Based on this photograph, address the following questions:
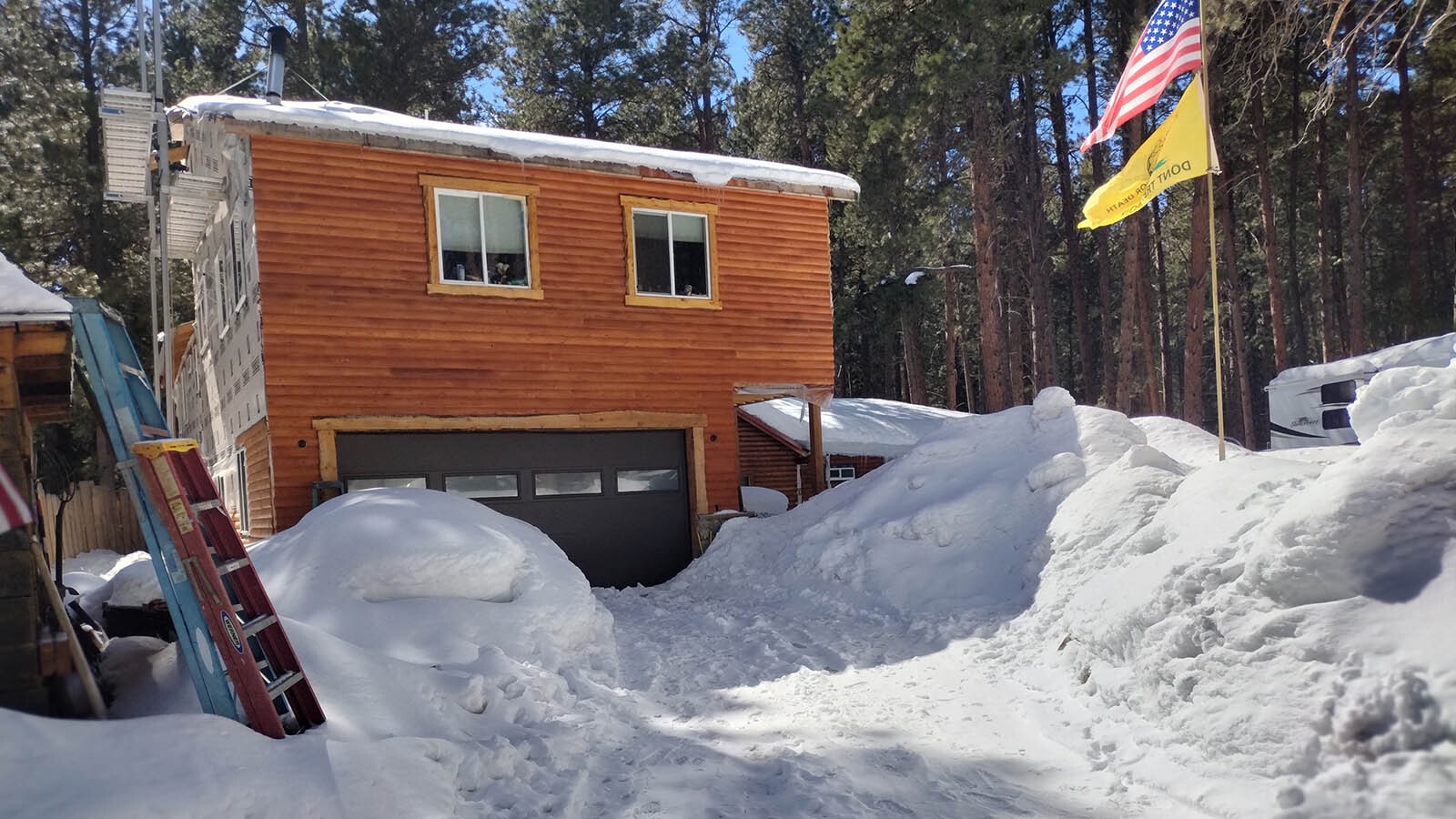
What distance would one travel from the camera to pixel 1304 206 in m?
29.5

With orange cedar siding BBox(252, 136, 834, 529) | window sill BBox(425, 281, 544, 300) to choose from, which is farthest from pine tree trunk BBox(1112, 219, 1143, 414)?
window sill BBox(425, 281, 544, 300)

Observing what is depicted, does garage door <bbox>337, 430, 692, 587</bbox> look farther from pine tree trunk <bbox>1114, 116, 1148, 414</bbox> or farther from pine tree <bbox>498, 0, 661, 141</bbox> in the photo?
pine tree <bbox>498, 0, 661, 141</bbox>

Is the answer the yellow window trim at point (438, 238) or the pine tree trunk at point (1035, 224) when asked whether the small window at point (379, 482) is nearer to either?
the yellow window trim at point (438, 238)

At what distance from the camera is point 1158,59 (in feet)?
30.4

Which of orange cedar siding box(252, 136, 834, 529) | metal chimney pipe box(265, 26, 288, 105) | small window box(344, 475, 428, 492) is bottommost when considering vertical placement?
small window box(344, 475, 428, 492)

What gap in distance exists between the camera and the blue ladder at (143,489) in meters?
4.27

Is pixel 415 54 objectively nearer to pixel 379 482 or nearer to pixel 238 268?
pixel 238 268

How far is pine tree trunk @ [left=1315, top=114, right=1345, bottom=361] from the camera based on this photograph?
2400cm

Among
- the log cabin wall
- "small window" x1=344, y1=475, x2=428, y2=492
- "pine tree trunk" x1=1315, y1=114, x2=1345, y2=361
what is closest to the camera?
"small window" x1=344, y1=475, x2=428, y2=492

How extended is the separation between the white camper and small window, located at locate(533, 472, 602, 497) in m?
12.5

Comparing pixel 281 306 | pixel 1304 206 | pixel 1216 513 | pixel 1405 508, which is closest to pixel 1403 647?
pixel 1405 508

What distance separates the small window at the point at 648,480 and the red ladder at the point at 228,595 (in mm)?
8255

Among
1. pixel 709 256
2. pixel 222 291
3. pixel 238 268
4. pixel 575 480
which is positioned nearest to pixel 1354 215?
pixel 709 256

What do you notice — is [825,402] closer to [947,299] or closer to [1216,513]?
[1216,513]
